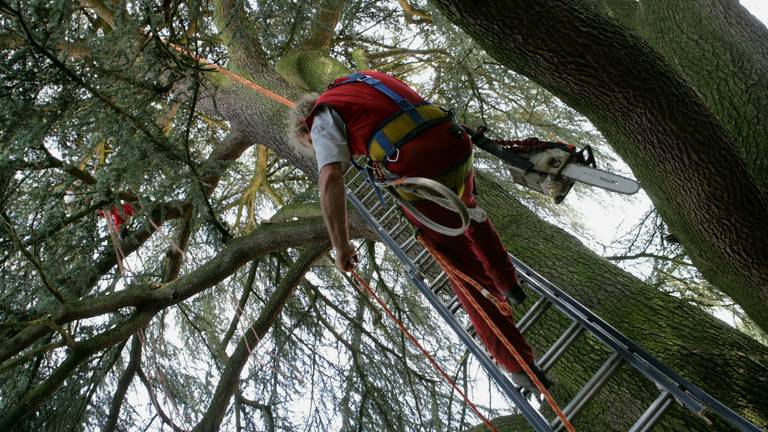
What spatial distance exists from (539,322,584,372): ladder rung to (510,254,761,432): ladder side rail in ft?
0.27

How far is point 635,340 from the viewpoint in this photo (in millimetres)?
2131

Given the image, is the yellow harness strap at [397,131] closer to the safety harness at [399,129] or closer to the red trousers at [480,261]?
the safety harness at [399,129]

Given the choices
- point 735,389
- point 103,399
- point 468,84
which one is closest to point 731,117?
point 735,389

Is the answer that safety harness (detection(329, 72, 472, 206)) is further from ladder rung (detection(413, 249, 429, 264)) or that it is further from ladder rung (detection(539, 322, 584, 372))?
ladder rung (detection(539, 322, 584, 372))

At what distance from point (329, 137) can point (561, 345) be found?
114 cm

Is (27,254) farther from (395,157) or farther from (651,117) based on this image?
(651,117)

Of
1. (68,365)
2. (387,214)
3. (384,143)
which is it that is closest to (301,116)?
(384,143)

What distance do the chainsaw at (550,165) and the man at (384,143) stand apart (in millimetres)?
157

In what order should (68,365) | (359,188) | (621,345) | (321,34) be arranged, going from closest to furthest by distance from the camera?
(621,345)
(68,365)
(359,188)
(321,34)

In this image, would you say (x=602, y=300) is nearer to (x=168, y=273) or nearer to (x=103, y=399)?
(x=168, y=273)

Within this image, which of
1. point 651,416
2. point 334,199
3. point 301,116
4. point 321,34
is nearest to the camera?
point 651,416

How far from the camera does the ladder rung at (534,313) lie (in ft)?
7.30

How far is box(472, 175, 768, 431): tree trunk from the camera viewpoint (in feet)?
6.30

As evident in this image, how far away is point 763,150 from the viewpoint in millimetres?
2412
